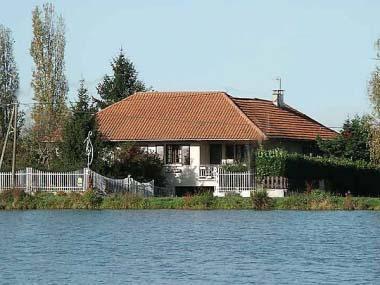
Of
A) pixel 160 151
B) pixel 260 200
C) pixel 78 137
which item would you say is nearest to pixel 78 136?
pixel 78 137

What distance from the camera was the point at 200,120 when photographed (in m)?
69.2

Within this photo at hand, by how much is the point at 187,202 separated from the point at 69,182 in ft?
31.1

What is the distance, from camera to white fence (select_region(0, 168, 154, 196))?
196 ft

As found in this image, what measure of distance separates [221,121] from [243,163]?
5994mm

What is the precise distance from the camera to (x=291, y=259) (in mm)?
31891

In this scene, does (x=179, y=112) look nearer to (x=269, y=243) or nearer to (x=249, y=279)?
(x=269, y=243)

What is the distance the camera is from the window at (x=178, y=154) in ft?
221

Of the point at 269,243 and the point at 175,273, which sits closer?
the point at 175,273

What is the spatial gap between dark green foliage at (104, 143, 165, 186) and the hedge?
729 centimetres

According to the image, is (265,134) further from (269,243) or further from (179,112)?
(269,243)

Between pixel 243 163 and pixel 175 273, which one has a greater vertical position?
pixel 243 163

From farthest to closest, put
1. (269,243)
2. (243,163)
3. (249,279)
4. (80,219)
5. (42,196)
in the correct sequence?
(243,163)
(42,196)
(80,219)
(269,243)
(249,279)

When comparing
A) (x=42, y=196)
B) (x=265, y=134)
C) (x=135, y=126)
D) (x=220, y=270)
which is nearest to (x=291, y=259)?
(x=220, y=270)

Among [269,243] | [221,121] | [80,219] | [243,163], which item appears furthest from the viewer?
[221,121]
